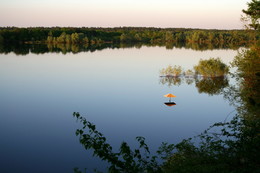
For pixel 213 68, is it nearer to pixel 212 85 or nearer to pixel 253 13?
pixel 212 85

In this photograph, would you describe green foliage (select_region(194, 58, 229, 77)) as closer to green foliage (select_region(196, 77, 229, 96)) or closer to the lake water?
green foliage (select_region(196, 77, 229, 96))

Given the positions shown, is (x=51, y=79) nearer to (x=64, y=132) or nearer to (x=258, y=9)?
(x=64, y=132)

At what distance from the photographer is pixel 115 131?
2677cm

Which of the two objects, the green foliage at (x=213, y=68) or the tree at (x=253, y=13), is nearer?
the tree at (x=253, y=13)

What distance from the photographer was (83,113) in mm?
32344

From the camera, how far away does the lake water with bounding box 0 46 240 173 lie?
21766 mm

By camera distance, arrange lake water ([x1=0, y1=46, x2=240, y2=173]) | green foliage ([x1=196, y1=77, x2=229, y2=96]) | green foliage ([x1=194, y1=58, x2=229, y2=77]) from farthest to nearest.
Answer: green foliage ([x1=194, y1=58, x2=229, y2=77])
green foliage ([x1=196, y1=77, x2=229, y2=96])
lake water ([x1=0, y1=46, x2=240, y2=173])

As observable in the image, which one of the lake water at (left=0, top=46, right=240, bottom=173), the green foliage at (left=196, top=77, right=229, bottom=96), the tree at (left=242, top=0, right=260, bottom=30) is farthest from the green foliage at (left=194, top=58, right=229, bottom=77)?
the tree at (left=242, top=0, right=260, bottom=30)

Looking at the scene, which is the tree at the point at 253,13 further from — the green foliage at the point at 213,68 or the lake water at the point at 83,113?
the green foliage at the point at 213,68

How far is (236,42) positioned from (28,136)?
169 meters

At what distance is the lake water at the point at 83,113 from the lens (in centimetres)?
2177

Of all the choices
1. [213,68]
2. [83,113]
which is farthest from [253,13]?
[213,68]

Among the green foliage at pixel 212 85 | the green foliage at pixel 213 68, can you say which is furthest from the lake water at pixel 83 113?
the green foliage at pixel 213 68

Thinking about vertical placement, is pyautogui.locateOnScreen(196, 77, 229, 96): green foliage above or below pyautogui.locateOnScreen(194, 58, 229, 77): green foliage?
below
